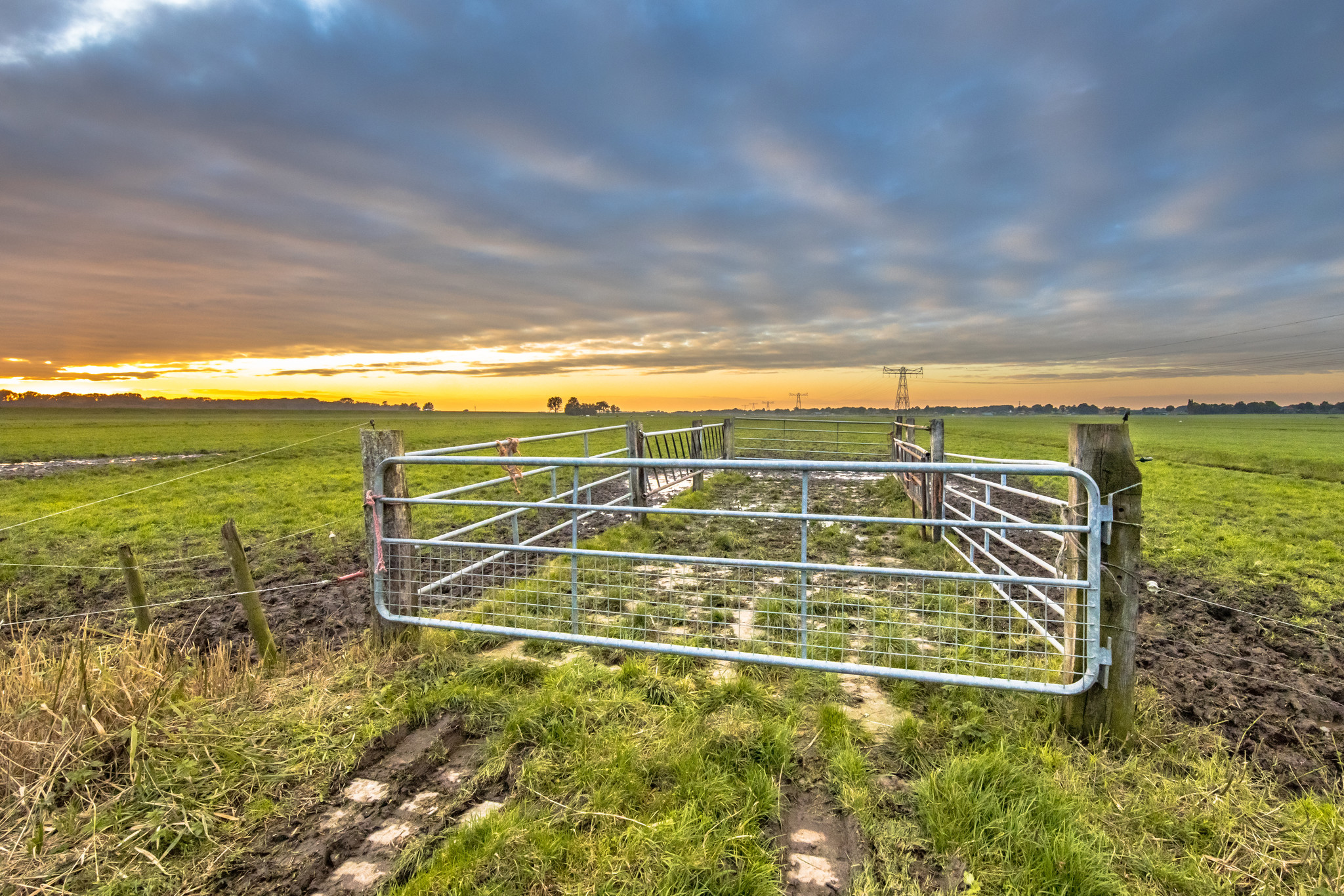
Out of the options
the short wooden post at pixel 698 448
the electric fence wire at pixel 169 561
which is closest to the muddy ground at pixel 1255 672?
the short wooden post at pixel 698 448

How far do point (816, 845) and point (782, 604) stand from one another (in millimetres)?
2699

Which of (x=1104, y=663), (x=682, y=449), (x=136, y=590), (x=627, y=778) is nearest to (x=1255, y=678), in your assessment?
(x=1104, y=663)

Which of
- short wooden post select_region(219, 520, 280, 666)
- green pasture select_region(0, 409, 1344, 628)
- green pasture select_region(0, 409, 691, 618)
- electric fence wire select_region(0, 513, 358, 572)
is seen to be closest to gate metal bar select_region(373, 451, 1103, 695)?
short wooden post select_region(219, 520, 280, 666)

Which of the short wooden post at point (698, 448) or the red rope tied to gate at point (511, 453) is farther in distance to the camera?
the short wooden post at point (698, 448)

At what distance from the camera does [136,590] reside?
415cm

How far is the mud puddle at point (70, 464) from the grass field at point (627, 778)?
65.7 ft

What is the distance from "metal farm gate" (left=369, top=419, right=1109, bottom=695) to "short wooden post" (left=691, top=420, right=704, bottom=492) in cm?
187

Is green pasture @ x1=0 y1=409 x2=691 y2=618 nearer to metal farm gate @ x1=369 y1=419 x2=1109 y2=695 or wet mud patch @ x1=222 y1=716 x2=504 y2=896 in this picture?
metal farm gate @ x1=369 y1=419 x2=1109 y2=695

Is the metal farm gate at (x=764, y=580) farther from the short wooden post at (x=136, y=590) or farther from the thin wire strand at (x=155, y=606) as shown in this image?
the short wooden post at (x=136, y=590)

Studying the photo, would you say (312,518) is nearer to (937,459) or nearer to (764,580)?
(764,580)

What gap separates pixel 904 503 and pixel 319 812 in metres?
10.0

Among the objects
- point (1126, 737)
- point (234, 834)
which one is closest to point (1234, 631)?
point (1126, 737)

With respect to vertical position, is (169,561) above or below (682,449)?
below

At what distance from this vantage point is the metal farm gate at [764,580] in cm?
328
